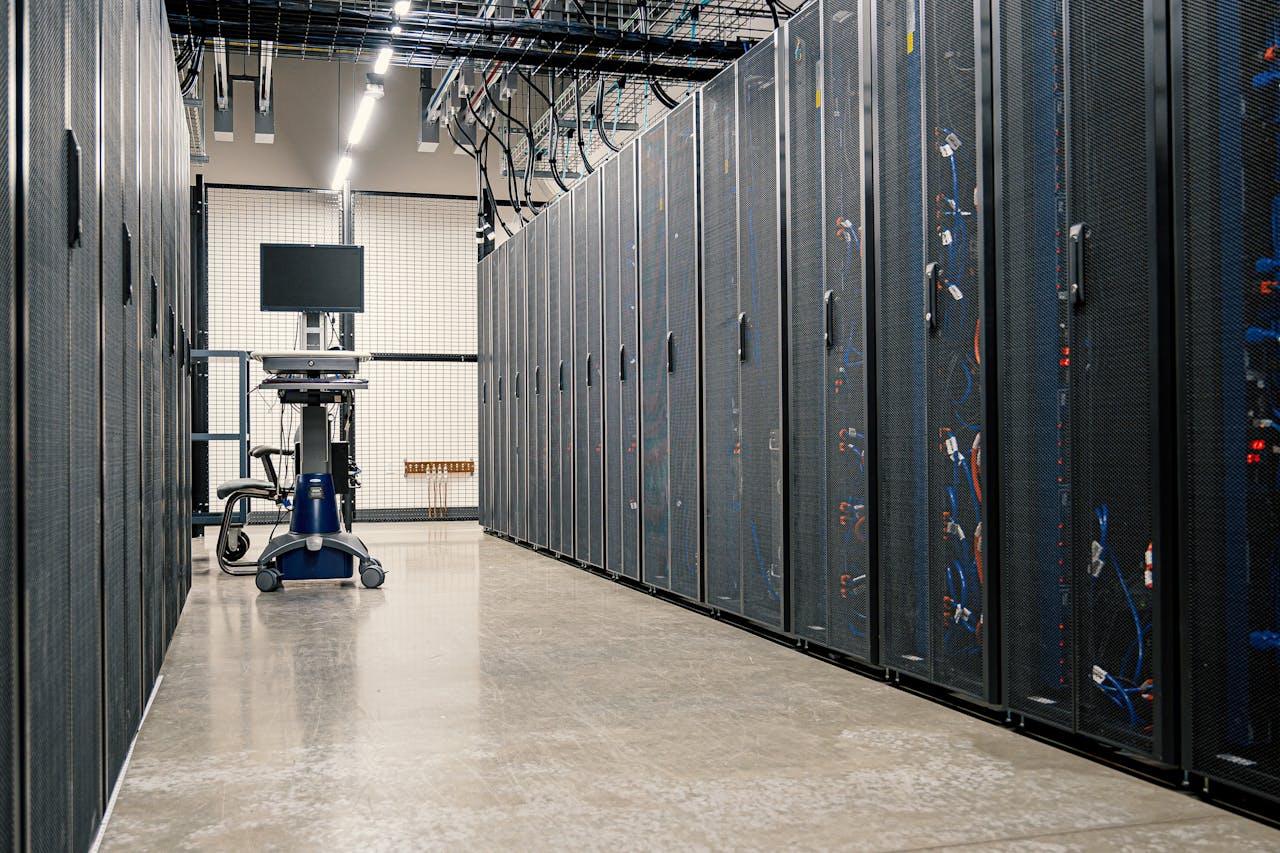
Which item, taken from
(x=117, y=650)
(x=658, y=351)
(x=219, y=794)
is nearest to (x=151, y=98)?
(x=117, y=650)

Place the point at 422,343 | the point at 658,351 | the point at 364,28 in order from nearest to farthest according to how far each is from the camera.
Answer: the point at 658,351 → the point at 364,28 → the point at 422,343

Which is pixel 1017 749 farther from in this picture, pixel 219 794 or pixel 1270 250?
pixel 219 794

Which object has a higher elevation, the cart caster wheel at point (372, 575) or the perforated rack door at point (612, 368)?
the perforated rack door at point (612, 368)

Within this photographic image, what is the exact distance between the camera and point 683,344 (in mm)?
5211

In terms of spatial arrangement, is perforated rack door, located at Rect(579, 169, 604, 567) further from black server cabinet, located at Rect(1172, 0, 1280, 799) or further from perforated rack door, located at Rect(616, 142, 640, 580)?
black server cabinet, located at Rect(1172, 0, 1280, 799)

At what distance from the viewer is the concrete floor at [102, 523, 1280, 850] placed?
2.14m

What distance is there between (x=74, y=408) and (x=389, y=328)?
30.8 feet

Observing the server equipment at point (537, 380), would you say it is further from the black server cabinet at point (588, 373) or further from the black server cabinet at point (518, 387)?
the black server cabinet at point (588, 373)

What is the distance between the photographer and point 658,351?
219 inches

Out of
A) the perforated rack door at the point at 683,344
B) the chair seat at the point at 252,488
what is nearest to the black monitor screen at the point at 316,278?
the chair seat at the point at 252,488

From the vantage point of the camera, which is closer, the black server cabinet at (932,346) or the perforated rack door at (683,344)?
the black server cabinet at (932,346)

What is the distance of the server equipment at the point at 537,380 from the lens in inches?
307

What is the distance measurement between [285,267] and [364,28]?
1.88 metres

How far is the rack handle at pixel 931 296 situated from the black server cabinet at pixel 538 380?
15.5ft
